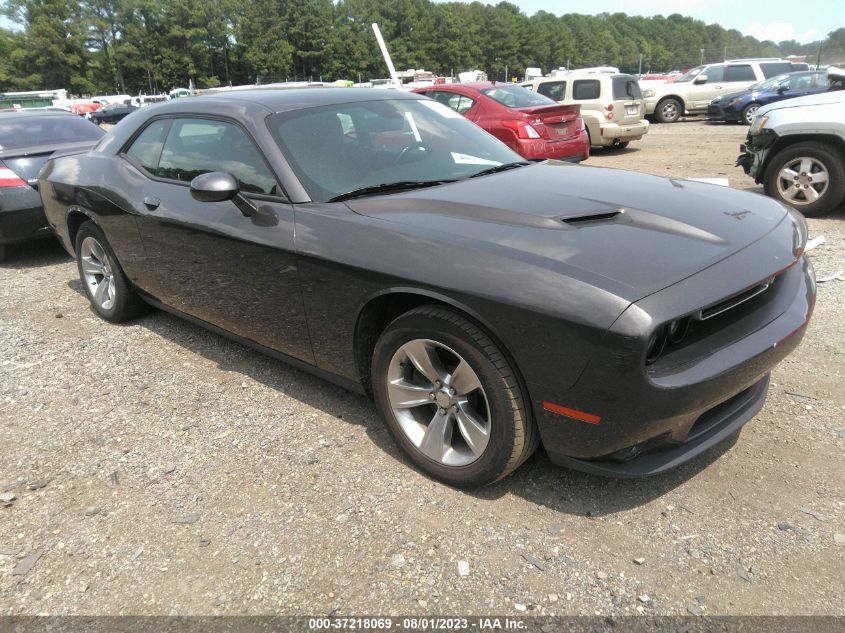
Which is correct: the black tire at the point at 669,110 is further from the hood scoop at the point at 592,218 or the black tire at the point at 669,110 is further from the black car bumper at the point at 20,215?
the hood scoop at the point at 592,218

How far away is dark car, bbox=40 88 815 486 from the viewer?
2070mm

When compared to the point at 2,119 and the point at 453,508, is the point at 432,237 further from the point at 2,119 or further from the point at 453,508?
the point at 2,119

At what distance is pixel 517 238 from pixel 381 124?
1.40 metres

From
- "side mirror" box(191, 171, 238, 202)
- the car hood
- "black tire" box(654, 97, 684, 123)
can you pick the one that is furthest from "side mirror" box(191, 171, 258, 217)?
"black tire" box(654, 97, 684, 123)

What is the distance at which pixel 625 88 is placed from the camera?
1277cm

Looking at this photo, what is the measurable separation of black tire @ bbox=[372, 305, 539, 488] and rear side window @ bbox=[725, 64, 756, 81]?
19891 millimetres

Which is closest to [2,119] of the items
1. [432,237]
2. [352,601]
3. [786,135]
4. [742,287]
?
[432,237]

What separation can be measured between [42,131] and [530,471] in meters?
6.74

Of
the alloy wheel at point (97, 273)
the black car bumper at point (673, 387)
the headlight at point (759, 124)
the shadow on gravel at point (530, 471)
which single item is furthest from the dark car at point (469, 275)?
the headlight at point (759, 124)

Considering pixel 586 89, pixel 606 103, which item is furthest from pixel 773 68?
pixel 606 103

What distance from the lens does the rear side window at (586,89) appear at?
A: 12.6 metres

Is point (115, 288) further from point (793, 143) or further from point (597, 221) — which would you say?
point (793, 143)

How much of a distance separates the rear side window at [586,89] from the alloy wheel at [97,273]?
10.6m

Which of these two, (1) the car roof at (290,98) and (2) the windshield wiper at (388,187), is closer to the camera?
(2) the windshield wiper at (388,187)
